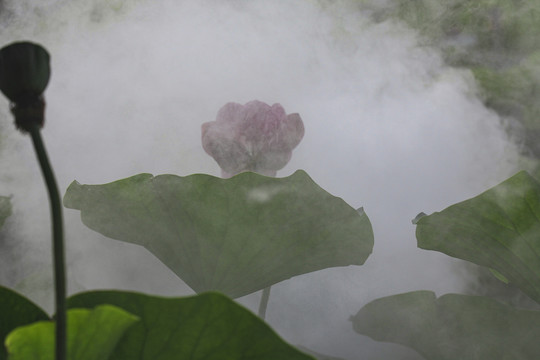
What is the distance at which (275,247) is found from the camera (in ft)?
1.18

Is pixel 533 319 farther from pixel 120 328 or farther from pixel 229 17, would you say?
pixel 229 17

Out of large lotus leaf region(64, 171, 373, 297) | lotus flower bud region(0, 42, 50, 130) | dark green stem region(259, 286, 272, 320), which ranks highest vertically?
large lotus leaf region(64, 171, 373, 297)

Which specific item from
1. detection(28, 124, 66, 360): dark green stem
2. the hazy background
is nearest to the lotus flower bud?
detection(28, 124, 66, 360): dark green stem

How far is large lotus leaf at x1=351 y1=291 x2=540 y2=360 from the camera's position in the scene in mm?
375

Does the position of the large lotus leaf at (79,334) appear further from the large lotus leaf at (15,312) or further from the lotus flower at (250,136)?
the lotus flower at (250,136)

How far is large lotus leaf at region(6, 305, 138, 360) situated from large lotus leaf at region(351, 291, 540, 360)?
0.28 meters

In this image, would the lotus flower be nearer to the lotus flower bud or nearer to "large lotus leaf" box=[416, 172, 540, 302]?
"large lotus leaf" box=[416, 172, 540, 302]

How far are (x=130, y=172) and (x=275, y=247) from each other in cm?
19

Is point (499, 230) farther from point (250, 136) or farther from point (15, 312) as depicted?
point (15, 312)

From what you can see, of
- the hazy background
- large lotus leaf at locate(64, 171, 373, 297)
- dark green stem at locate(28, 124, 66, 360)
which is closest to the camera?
dark green stem at locate(28, 124, 66, 360)

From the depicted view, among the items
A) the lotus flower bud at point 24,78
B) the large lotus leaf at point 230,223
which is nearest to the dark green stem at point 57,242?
the lotus flower bud at point 24,78

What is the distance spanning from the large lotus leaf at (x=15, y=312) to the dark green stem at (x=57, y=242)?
0.07 m

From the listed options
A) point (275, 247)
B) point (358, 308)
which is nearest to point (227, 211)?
point (275, 247)

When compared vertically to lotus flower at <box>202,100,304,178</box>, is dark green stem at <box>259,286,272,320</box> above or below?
below
